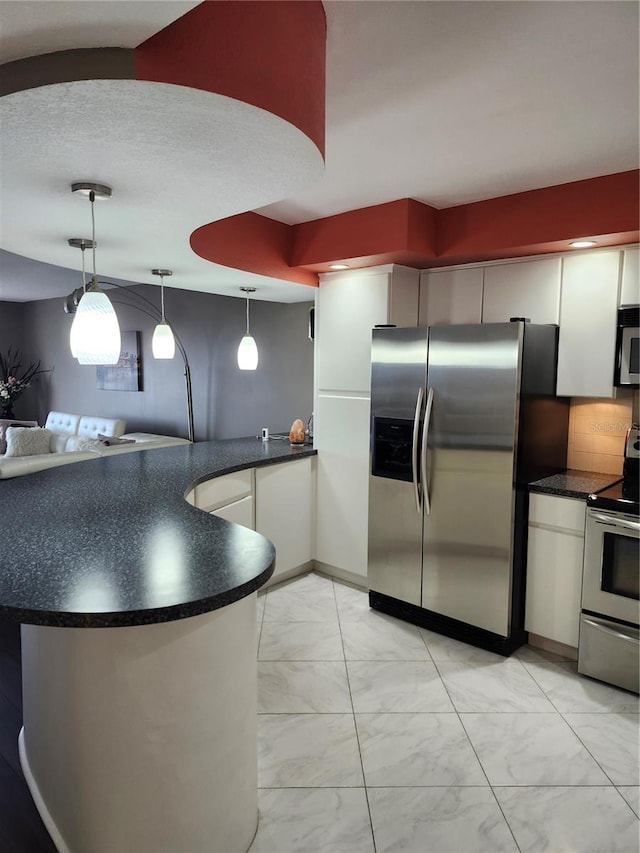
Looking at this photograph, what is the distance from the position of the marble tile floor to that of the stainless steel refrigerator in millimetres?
247

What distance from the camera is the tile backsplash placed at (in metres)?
3.04

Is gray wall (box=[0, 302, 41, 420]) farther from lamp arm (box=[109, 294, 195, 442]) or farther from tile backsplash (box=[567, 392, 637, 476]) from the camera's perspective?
tile backsplash (box=[567, 392, 637, 476])

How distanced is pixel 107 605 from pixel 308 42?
148 cm

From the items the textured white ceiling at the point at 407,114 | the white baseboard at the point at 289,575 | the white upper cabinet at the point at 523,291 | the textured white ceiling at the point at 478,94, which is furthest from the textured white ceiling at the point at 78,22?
the white baseboard at the point at 289,575

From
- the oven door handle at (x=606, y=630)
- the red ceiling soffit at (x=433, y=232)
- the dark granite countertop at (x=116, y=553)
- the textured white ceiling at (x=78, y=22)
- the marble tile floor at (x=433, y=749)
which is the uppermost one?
the red ceiling soffit at (x=433, y=232)

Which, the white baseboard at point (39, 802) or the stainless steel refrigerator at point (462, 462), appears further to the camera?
the stainless steel refrigerator at point (462, 462)

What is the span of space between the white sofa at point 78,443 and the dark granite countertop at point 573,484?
Answer: 9.46 ft

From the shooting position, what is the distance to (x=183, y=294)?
19.1 feet

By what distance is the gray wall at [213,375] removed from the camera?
15.4ft

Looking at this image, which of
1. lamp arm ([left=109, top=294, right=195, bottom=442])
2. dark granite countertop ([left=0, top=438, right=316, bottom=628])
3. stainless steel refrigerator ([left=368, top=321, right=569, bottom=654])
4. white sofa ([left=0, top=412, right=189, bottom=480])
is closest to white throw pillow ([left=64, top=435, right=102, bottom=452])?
white sofa ([left=0, top=412, right=189, bottom=480])

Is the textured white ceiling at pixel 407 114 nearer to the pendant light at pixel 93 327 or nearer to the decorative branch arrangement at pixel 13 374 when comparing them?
the pendant light at pixel 93 327

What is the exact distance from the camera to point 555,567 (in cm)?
281

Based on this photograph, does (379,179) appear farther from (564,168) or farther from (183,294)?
(183,294)

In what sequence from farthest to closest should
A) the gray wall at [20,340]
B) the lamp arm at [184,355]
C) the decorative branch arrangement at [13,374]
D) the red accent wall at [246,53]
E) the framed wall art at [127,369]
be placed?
the gray wall at [20,340], the decorative branch arrangement at [13,374], the framed wall art at [127,369], the lamp arm at [184,355], the red accent wall at [246,53]
